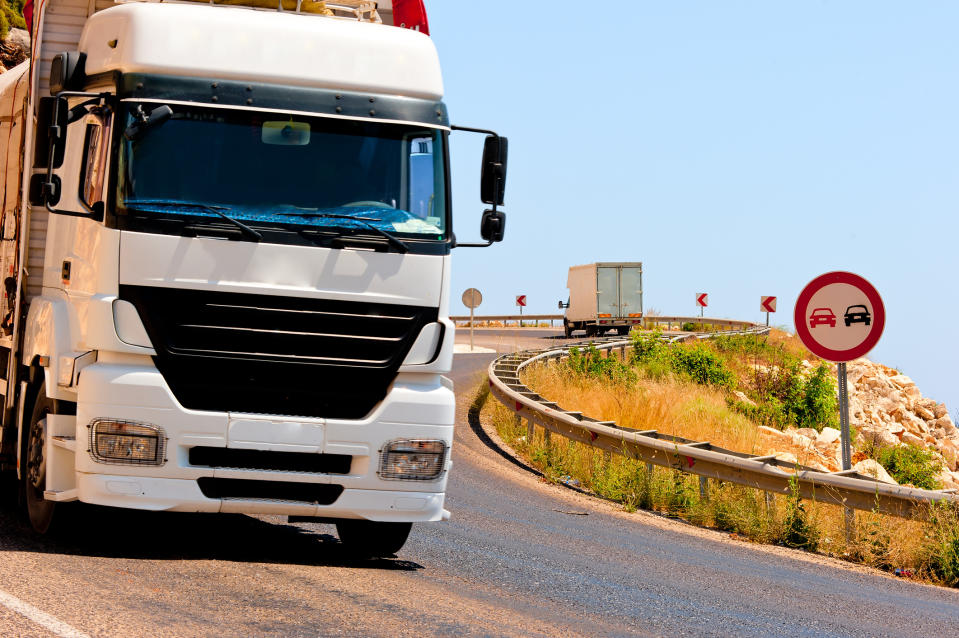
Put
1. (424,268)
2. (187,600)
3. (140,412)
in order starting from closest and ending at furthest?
1. (187,600)
2. (140,412)
3. (424,268)

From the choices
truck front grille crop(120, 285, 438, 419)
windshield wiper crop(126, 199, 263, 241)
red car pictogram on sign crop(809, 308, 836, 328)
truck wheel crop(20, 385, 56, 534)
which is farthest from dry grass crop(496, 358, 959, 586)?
truck wheel crop(20, 385, 56, 534)

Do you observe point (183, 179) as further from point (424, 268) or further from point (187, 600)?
point (187, 600)

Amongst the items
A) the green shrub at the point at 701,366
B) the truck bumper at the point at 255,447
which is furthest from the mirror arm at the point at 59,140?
the green shrub at the point at 701,366

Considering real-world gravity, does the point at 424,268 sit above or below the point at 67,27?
below

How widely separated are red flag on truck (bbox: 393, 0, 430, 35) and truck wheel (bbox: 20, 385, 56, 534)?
403 cm

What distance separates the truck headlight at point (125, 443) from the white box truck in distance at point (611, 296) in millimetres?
40061

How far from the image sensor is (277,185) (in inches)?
302

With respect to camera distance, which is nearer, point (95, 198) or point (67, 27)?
point (95, 198)

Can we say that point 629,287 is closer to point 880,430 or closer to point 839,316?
point 880,430

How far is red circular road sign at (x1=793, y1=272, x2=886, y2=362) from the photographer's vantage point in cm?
1092

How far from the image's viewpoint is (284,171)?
7719mm

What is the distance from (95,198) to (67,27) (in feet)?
6.52

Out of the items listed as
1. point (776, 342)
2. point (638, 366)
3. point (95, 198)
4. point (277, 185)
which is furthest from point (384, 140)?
point (776, 342)

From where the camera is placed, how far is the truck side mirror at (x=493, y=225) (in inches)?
337
